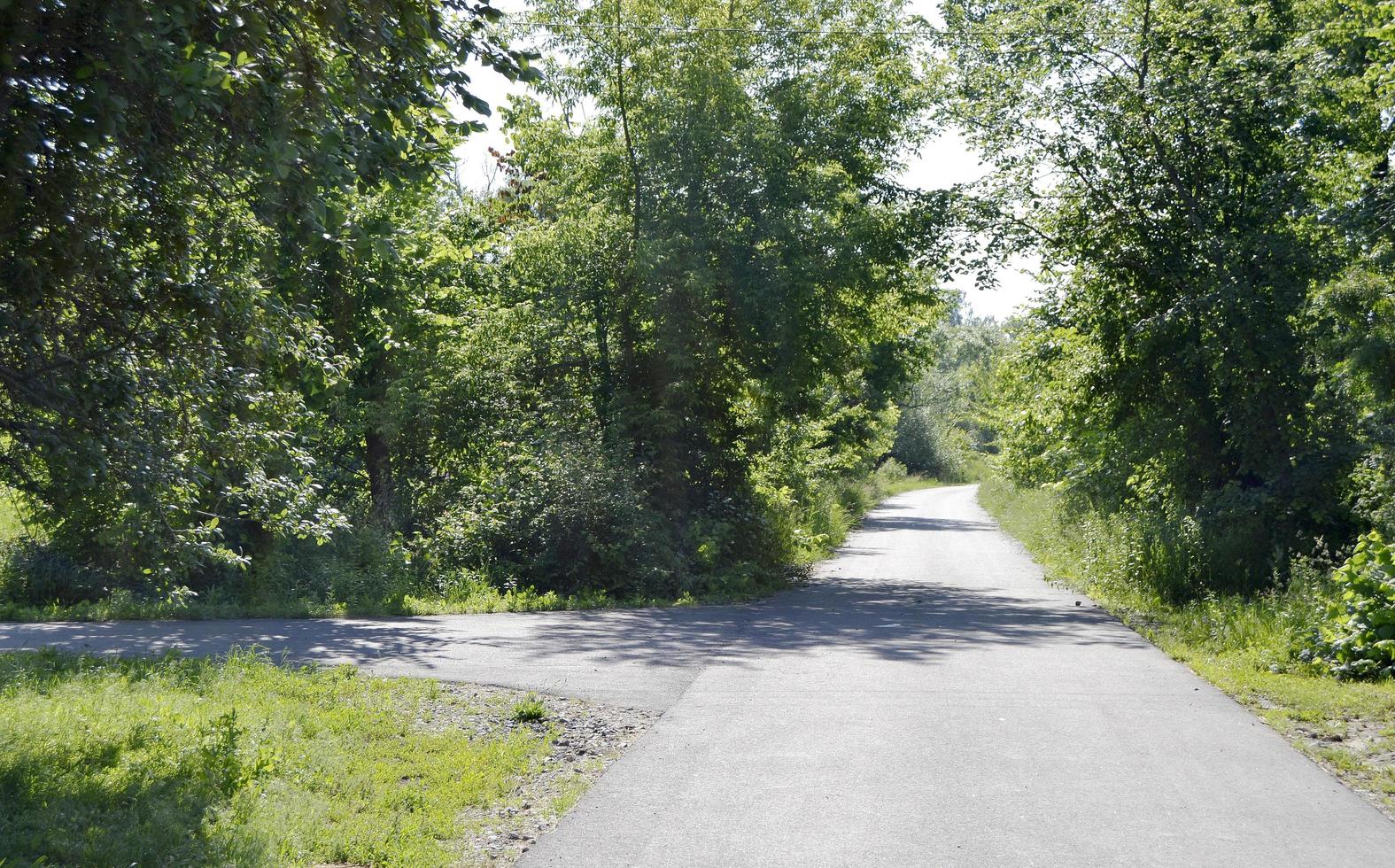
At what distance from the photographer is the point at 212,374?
7.43 metres

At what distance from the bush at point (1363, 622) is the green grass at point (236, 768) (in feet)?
23.3

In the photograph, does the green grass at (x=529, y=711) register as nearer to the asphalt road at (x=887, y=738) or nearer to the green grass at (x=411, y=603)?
the asphalt road at (x=887, y=738)

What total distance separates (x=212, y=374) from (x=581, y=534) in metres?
11.3

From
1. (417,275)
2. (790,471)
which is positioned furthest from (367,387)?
(790,471)

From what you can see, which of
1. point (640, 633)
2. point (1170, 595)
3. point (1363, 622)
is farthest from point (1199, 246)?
point (640, 633)

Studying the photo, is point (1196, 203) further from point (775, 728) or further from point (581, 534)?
point (775, 728)

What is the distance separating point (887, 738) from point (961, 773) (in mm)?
1006

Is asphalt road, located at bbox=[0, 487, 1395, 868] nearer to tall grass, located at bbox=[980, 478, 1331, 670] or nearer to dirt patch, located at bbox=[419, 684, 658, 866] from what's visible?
dirt patch, located at bbox=[419, 684, 658, 866]

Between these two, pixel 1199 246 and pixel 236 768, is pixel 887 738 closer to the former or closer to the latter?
pixel 236 768

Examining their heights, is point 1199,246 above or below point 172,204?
above

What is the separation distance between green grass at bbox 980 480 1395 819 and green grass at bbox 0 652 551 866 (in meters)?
5.21

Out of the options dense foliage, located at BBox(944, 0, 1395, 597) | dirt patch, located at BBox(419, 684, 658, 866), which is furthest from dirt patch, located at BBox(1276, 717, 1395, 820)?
dense foliage, located at BBox(944, 0, 1395, 597)

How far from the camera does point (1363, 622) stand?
10688mm

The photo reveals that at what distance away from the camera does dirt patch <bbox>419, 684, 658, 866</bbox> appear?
611 cm
